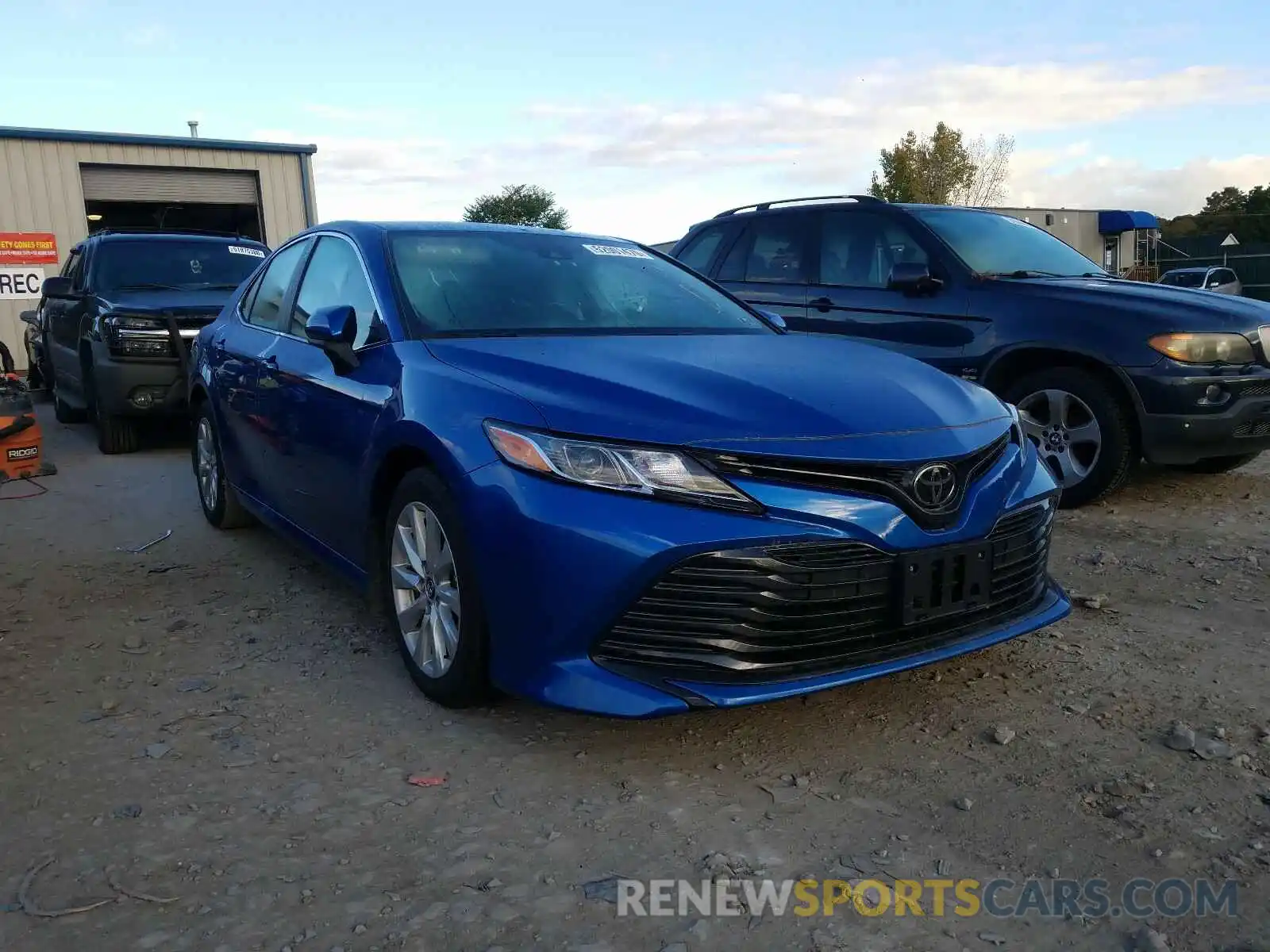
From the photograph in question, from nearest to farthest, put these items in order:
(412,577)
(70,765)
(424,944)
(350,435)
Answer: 1. (424,944)
2. (70,765)
3. (412,577)
4. (350,435)

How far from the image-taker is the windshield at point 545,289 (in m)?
3.51

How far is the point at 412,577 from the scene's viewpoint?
316 cm

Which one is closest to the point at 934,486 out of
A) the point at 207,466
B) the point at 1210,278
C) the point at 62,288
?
the point at 207,466

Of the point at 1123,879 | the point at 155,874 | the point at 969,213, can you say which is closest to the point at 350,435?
the point at 155,874

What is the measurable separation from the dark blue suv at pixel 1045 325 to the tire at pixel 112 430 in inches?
186

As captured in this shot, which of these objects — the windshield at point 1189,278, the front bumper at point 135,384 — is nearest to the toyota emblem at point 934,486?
the front bumper at point 135,384

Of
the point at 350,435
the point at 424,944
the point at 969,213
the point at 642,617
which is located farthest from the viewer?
the point at 969,213

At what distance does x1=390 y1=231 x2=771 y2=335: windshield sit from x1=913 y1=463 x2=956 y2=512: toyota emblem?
1277 millimetres

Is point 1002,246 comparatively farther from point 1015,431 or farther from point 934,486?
point 934,486

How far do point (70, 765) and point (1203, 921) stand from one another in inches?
109

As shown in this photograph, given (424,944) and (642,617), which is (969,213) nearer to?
(642,617)

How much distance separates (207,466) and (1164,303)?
198 inches

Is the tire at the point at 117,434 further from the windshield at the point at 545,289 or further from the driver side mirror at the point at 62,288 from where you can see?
the windshield at the point at 545,289

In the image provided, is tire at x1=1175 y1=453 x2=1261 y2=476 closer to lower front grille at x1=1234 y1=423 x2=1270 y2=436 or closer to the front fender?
lower front grille at x1=1234 y1=423 x2=1270 y2=436
